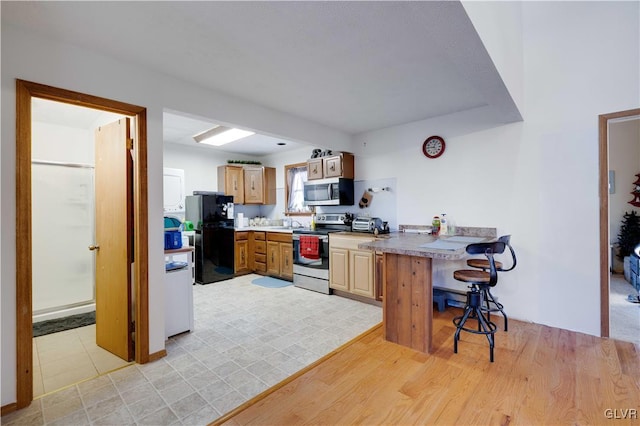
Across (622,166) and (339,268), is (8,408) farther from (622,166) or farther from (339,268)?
(622,166)

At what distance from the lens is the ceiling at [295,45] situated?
63.1 inches

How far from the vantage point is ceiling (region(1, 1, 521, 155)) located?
63.1 inches

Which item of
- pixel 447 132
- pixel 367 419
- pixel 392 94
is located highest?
pixel 392 94

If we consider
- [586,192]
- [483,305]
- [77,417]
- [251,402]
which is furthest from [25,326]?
[586,192]

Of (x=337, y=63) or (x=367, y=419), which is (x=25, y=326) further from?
(x=337, y=63)

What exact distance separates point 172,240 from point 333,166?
2522mm

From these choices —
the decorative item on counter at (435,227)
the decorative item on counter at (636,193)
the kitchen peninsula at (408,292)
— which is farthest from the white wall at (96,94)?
the decorative item on counter at (636,193)

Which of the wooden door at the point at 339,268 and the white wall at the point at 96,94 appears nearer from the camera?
the white wall at the point at 96,94

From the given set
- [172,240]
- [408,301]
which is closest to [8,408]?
[172,240]

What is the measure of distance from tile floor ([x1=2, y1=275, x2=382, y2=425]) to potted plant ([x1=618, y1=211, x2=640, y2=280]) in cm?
464

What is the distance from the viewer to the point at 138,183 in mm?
2244

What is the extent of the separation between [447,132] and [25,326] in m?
4.23

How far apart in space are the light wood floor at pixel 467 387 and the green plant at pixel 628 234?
11.2 feet

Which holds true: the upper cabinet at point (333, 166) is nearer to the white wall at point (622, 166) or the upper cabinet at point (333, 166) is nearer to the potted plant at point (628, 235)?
the potted plant at point (628, 235)
